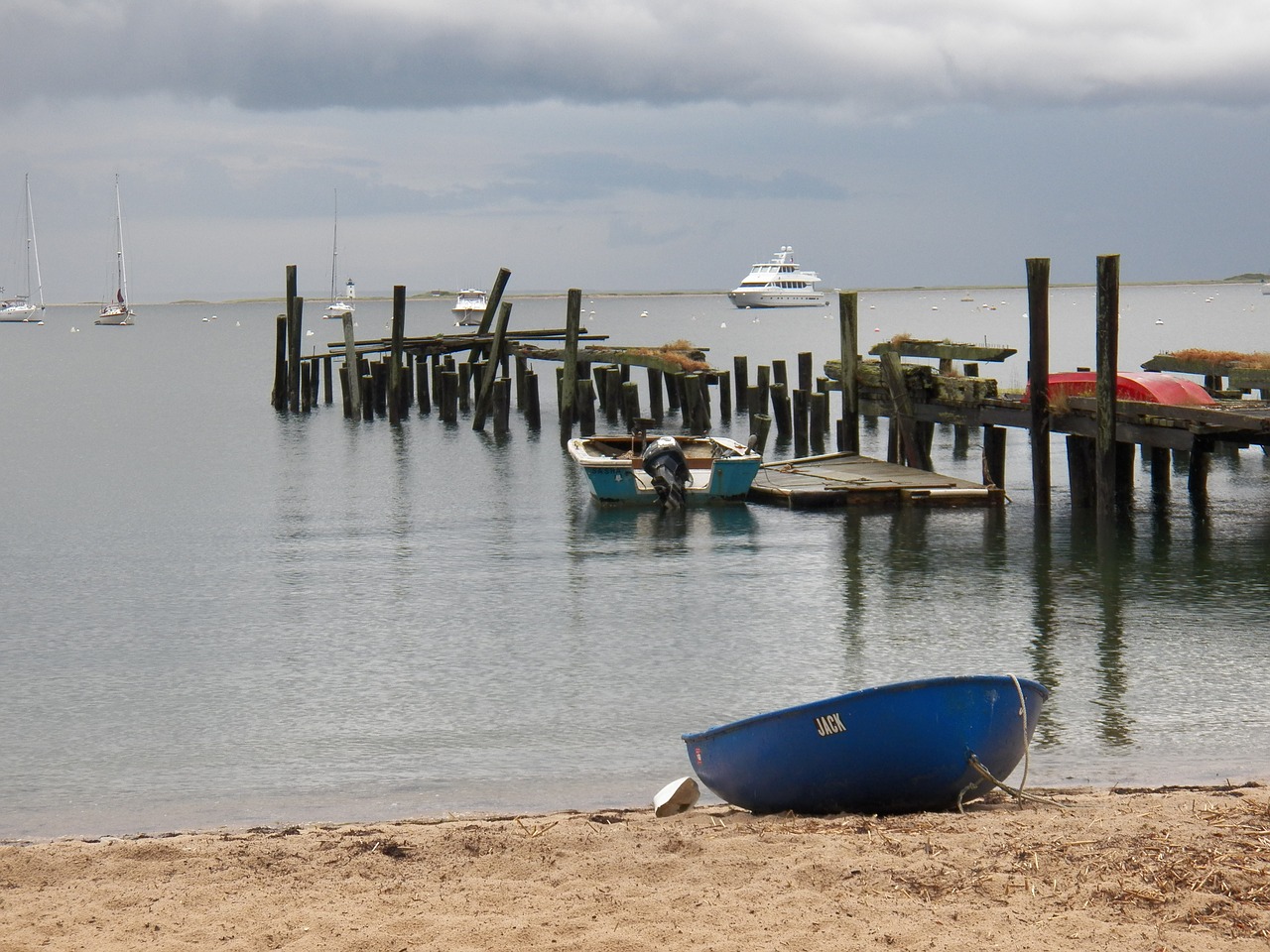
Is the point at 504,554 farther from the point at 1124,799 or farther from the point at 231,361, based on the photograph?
the point at 231,361

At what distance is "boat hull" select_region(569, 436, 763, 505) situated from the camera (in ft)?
75.7

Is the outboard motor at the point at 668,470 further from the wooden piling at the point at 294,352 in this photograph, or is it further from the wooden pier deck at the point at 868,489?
the wooden piling at the point at 294,352

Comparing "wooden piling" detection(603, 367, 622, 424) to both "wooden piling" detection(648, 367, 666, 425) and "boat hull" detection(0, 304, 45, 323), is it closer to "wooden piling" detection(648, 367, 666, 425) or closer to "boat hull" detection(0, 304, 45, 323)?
"wooden piling" detection(648, 367, 666, 425)

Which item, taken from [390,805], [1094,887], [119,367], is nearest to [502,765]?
[390,805]

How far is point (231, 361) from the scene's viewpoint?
89.1 meters

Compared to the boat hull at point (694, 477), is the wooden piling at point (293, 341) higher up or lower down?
higher up

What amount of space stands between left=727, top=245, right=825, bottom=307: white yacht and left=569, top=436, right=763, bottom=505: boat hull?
427 ft

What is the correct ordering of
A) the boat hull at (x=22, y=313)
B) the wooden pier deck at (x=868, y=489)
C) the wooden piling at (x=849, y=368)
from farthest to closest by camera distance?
the boat hull at (x=22, y=313) < the wooden piling at (x=849, y=368) < the wooden pier deck at (x=868, y=489)

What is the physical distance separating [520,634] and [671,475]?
27.5 feet

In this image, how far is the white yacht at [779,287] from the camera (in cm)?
15275

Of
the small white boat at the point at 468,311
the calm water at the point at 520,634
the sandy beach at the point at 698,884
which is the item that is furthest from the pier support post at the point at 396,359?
the small white boat at the point at 468,311

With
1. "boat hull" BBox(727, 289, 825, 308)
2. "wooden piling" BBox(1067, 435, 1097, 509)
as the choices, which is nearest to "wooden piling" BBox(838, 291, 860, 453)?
"wooden piling" BBox(1067, 435, 1097, 509)

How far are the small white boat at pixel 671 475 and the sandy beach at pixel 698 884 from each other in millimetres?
14936

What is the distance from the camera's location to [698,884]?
22.0 feet
